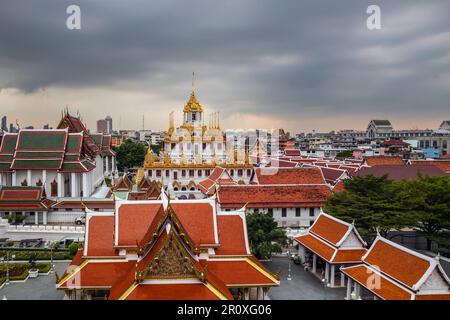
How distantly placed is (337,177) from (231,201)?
1665 cm

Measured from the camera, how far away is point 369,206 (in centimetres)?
2530

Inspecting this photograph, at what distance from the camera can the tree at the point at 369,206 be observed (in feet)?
79.2

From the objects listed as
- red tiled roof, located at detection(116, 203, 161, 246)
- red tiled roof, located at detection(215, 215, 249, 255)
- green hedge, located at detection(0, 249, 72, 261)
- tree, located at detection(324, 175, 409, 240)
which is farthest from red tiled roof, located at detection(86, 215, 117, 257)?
tree, located at detection(324, 175, 409, 240)

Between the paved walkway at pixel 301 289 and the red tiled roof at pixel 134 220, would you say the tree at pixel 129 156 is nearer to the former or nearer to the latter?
the paved walkway at pixel 301 289

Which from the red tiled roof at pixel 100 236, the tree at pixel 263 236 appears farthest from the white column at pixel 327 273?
the red tiled roof at pixel 100 236

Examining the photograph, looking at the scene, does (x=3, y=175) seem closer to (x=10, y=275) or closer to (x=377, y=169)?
(x=10, y=275)

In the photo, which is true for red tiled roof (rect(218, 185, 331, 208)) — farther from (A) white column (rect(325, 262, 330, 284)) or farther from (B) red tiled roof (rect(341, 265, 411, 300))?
(B) red tiled roof (rect(341, 265, 411, 300))

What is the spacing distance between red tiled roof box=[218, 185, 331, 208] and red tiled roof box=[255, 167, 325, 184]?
12.7ft

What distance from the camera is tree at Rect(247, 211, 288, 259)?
24.1 m

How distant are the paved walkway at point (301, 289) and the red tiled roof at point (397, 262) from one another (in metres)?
2.61
